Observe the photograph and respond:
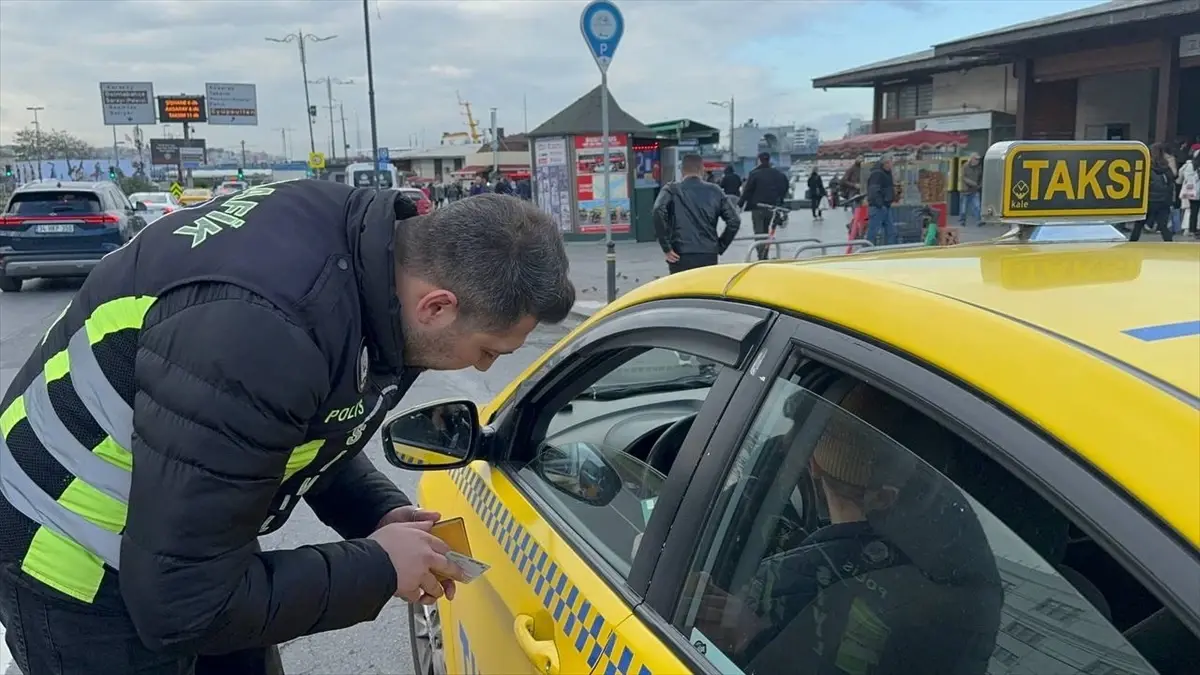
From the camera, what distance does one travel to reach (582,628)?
1653 millimetres

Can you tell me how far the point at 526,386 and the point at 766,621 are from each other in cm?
105

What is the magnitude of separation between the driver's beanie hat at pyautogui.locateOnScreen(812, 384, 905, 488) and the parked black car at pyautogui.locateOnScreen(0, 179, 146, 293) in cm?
1459

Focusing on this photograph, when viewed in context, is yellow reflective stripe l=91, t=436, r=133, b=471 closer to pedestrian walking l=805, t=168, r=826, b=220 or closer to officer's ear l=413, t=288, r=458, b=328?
officer's ear l=413, t=288, r=458, b=328

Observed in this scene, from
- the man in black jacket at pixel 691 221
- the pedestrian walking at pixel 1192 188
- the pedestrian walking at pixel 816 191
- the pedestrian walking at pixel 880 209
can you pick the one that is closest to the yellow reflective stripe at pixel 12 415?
the man in black jacket at pixel 691 221

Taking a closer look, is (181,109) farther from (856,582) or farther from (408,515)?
(856,582)

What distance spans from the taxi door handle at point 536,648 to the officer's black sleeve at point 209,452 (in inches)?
17.7

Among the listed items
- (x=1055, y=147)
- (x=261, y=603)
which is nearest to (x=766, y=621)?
(x=261, y=603)

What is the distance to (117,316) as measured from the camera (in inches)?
61.8

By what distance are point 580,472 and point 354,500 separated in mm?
550

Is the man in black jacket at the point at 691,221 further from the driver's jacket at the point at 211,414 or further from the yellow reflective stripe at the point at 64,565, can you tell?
the yellow reflective stripe at the point at 64,565

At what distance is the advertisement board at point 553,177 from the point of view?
57.9 ft

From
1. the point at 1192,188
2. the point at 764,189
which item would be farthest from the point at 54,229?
the point at 1192,188

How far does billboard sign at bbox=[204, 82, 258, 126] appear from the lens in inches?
2562

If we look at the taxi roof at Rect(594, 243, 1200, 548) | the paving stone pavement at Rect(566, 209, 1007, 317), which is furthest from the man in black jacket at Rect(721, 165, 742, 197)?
the taxi roof at Rect(594, 243, 1200, 548)
